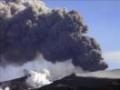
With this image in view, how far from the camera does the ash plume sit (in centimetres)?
9256

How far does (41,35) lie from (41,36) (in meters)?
0.73

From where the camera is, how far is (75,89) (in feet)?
24.9

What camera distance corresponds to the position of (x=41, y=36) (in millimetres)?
97500

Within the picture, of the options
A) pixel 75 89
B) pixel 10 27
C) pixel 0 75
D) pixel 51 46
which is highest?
pixel 10 27

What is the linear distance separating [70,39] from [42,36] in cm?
833

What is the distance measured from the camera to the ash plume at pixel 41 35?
304 feet

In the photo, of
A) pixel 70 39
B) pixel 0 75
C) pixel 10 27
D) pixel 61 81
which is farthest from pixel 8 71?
pixel 61 81

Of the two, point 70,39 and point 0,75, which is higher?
point 70,39

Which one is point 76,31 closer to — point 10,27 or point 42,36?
point 42,36

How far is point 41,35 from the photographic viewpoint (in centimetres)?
9681

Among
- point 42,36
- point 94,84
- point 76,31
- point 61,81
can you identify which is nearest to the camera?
point 94,84

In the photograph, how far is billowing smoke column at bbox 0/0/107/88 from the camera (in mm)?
92562

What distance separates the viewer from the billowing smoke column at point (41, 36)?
304 ft

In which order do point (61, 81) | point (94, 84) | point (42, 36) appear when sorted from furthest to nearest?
point (42, 36) < point (61, 81) < point (94, 84)
